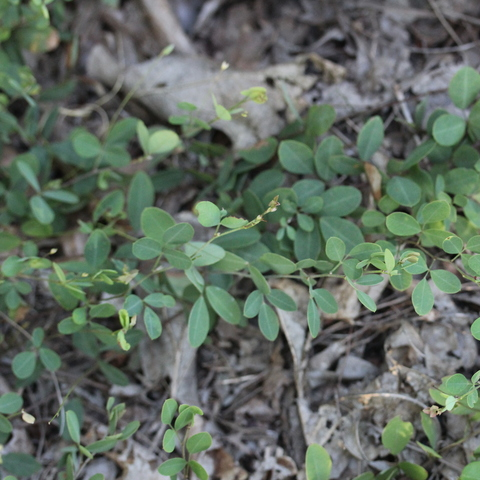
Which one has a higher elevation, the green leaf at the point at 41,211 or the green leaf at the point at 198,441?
the green leaf at the point at 41,211

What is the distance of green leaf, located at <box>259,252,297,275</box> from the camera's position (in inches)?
68.2

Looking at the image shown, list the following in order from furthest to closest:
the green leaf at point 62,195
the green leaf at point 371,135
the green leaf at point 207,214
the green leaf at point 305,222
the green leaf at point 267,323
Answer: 1. the green leaf at point 62,195
2. the green leaf at point 371,135
3. the green leaf at point 305,222
4. the green leaf at point 267,323
5. the green leaf at point 207,214

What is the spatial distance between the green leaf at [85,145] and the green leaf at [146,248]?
2.58 ft

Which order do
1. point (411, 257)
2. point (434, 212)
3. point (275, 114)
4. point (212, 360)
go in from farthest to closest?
point (275, 114) < point (212, 360) < point (434, 212) < point (411, 257)

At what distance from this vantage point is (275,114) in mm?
2447

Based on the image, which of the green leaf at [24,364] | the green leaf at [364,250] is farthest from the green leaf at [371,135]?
the green leaf at [24,364]

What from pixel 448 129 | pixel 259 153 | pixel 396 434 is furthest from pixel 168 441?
pixel 448 129

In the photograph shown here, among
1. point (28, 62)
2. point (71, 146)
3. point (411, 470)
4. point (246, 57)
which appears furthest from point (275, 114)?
point (411, 470)

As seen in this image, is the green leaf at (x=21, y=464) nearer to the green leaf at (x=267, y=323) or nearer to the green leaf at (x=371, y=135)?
the green leaf at (x=267, y=323)

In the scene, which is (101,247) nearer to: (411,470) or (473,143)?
(411,470)

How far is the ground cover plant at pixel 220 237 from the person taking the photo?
1645mm

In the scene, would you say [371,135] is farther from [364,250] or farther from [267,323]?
[267,323]

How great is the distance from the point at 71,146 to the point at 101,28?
871 millimetres

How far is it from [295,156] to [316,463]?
3.82 feet
